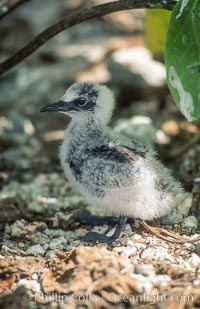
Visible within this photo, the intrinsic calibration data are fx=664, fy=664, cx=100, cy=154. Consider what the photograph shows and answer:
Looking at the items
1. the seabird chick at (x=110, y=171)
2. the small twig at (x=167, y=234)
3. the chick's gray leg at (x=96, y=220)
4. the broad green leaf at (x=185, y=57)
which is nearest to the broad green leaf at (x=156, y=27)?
the seabird chick at (x=110, y=171)

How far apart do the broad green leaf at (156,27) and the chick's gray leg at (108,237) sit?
5.19 ft

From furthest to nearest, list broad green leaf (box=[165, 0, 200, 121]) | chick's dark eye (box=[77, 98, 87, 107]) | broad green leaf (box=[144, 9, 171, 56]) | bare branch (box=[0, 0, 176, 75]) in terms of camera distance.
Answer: broad green leaf (box=[144, 9, 171, 56]) → chick's dark eye (box=[77, 98, 87, 107]) → bare branch (box=[0, 0, 176, 75]) → broad green leaf (box=[165, 0, 200, 121])

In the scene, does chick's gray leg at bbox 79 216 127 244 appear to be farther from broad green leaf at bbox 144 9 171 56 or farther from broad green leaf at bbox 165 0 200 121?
broad green leaf at bbox 144 9 171 56

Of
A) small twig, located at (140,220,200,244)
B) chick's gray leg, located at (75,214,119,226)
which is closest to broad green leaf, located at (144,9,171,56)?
chick's gray leg, located at (75,214,119,226)

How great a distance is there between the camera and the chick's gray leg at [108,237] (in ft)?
10.8

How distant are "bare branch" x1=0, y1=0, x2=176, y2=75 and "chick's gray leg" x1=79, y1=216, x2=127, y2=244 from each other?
105 cm

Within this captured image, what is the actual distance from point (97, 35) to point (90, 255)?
4.09 metres

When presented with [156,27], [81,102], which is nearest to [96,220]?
[81,102]

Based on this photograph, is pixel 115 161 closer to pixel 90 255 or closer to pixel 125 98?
pixel 90 255

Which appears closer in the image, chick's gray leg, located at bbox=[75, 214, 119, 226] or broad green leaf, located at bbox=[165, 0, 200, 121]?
broad green leaf, located at bbox=[165, 0, 200, 121]

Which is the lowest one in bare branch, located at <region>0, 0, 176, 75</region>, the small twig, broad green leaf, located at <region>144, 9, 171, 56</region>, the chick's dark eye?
the small twig

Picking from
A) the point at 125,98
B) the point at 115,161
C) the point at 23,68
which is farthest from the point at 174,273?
the point at 23,68

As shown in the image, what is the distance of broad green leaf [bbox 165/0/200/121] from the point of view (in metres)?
3.06

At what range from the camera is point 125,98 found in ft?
18.6
